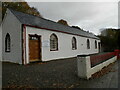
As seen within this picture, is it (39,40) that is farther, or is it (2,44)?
(2,44)

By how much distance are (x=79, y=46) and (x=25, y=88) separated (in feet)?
54.3

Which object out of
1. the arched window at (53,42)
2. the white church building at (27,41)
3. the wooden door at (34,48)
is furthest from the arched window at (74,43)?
the wooden door at (34,48)

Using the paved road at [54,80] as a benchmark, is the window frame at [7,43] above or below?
above

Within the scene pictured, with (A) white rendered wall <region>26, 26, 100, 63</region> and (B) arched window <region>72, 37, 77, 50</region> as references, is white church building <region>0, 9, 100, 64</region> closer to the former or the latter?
(A) white rendered wall <region>26, 26, 100, 63</region>

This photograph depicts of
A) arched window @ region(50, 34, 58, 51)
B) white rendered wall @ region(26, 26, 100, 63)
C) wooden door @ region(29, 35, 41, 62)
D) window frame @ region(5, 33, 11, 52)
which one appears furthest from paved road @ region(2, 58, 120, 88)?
arched window @ region(50, 34, 58, 51)

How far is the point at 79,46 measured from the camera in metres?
20.5

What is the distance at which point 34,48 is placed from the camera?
12.4m

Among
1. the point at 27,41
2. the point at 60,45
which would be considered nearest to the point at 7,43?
the point at 27,41

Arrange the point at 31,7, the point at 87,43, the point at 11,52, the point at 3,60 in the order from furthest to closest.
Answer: the point at 31,7, the point at 87,43, the point at 3,60, the point at 11,52

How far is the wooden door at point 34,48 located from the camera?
12022 millimetres

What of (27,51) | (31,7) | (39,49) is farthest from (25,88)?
(31,7)

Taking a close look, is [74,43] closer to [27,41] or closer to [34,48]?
[34,48]

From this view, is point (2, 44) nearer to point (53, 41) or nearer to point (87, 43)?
point (53, 41)

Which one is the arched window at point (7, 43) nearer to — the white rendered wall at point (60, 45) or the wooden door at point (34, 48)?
the wooden door at point (34, 48)
